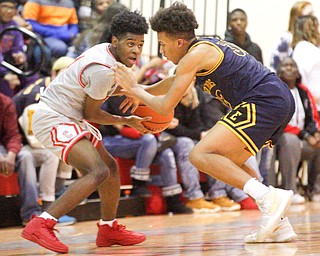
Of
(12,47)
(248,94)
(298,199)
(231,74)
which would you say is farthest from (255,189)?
(298,199)

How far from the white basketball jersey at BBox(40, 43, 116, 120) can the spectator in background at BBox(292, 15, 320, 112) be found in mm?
4455

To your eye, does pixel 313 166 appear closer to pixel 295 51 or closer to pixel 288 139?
pixel 288 139

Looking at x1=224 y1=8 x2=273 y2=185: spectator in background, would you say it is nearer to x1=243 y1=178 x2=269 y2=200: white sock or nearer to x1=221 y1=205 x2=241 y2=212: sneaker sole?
x1=221 y1=205 x2=241 y2=212: sneaker sole

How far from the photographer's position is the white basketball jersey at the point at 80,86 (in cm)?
482

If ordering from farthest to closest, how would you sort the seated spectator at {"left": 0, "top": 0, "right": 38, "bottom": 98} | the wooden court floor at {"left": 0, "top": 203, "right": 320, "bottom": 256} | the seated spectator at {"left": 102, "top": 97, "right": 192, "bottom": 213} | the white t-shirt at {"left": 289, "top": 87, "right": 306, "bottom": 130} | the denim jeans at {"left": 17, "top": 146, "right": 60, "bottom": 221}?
the white t-shirt at {"left": 289, "top": 87, "right": 306, "bottom": 130} → the seated spectator at {"left": 0, "top": 0, "right": 38, "bottom": 98} → the seated spectator at {"left": 102, "top": 97, "right": 192, "bottom": 213} → the denim jeans at {"left": 17, "top": 146, "right": 60, "bottom": 221} → the wooden court floor at {"left": 0, "top": 203, "right": 320, "bottom": 256}

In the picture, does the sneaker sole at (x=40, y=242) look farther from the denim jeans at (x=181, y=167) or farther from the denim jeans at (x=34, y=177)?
the denim jeans at (x=181, y=167)

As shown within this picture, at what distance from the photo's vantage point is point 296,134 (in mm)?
8766

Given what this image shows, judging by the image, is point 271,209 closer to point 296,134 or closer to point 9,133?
point 9,133

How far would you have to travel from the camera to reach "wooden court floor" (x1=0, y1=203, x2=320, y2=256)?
470 centimetres

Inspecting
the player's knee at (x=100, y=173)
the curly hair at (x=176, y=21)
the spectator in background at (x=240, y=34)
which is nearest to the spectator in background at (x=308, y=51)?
the spectator in background at (x=240, y=34)

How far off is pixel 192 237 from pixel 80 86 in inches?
53.2

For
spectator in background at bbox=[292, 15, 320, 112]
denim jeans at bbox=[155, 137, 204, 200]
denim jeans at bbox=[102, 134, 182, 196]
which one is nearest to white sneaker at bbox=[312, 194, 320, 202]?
spectator in background at bbox=[292, 15, 320, 112]

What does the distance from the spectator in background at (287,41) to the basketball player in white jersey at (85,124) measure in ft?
14.2

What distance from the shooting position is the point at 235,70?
4941 millimetres
